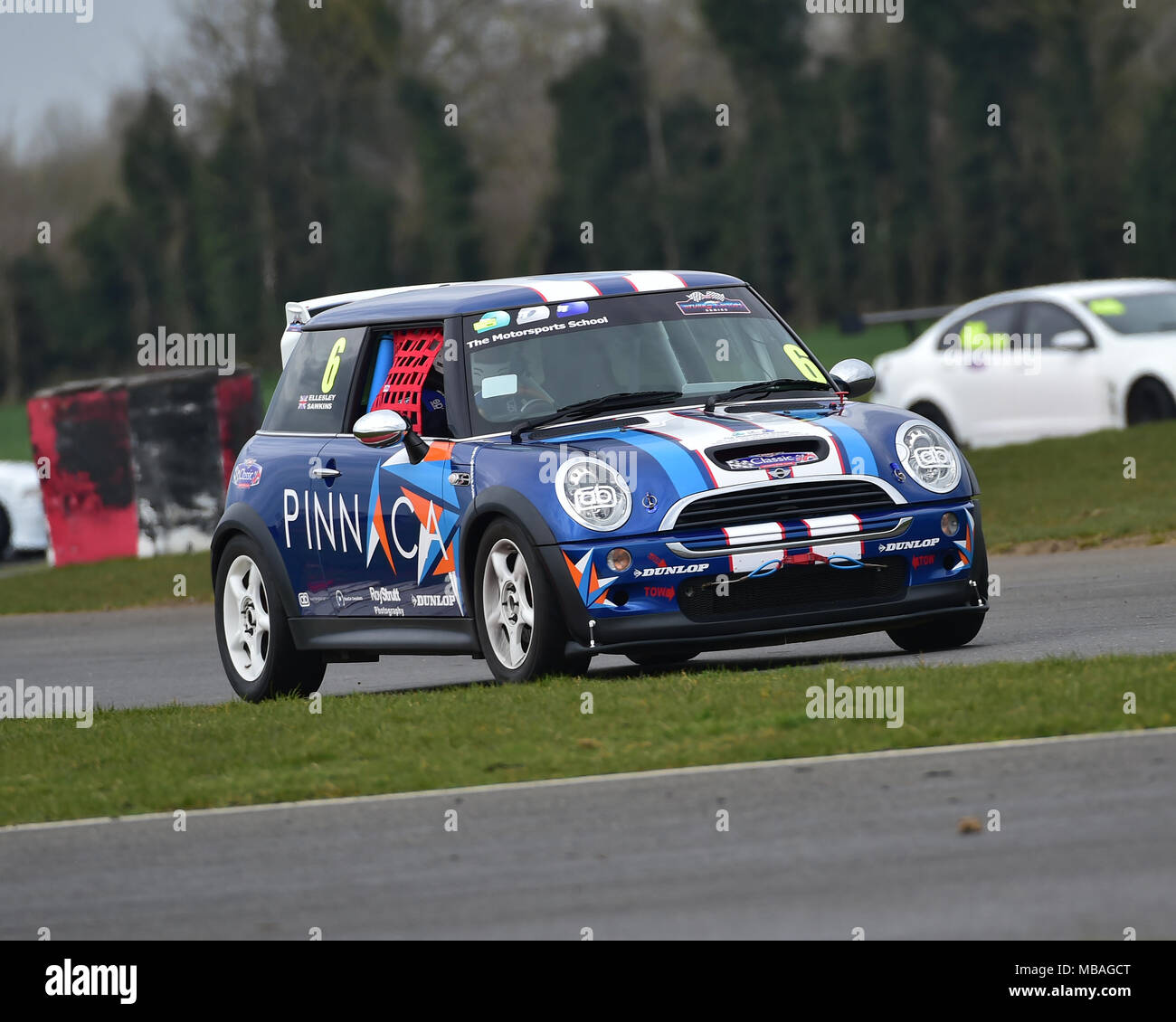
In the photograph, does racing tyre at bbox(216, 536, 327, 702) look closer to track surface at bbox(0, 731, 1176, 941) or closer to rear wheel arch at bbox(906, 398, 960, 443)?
track surface at bbox(0, 731, 1176, 941)

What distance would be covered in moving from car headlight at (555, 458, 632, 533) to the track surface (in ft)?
7.40

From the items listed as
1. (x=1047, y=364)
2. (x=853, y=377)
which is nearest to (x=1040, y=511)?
(x=1047, y=364)

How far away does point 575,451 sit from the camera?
10.4m

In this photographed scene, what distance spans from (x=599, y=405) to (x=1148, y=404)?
42.9ft

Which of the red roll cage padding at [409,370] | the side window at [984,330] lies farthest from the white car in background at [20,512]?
the red roll cage padding at [409,370]

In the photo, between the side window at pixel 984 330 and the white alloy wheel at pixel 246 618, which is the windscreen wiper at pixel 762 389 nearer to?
the white alloy wheel at pixel 246 618

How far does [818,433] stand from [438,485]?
171 centimetres

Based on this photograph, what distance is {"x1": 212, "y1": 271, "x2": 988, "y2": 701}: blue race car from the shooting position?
10219mm

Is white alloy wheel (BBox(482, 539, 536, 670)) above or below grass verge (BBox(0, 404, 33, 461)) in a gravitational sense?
below

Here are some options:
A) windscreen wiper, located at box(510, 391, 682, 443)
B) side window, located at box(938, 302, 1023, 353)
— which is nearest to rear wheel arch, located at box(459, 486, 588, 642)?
windscreen wiper, located at box(510, 391, 682, 443)

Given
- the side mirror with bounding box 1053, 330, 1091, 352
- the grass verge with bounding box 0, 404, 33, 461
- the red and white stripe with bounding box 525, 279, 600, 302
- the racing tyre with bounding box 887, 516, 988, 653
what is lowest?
the racing tyre with bounding box 887, 516, 988, 653

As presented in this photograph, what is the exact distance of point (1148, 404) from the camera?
22984 millimetres

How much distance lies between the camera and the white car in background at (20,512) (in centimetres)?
2773
